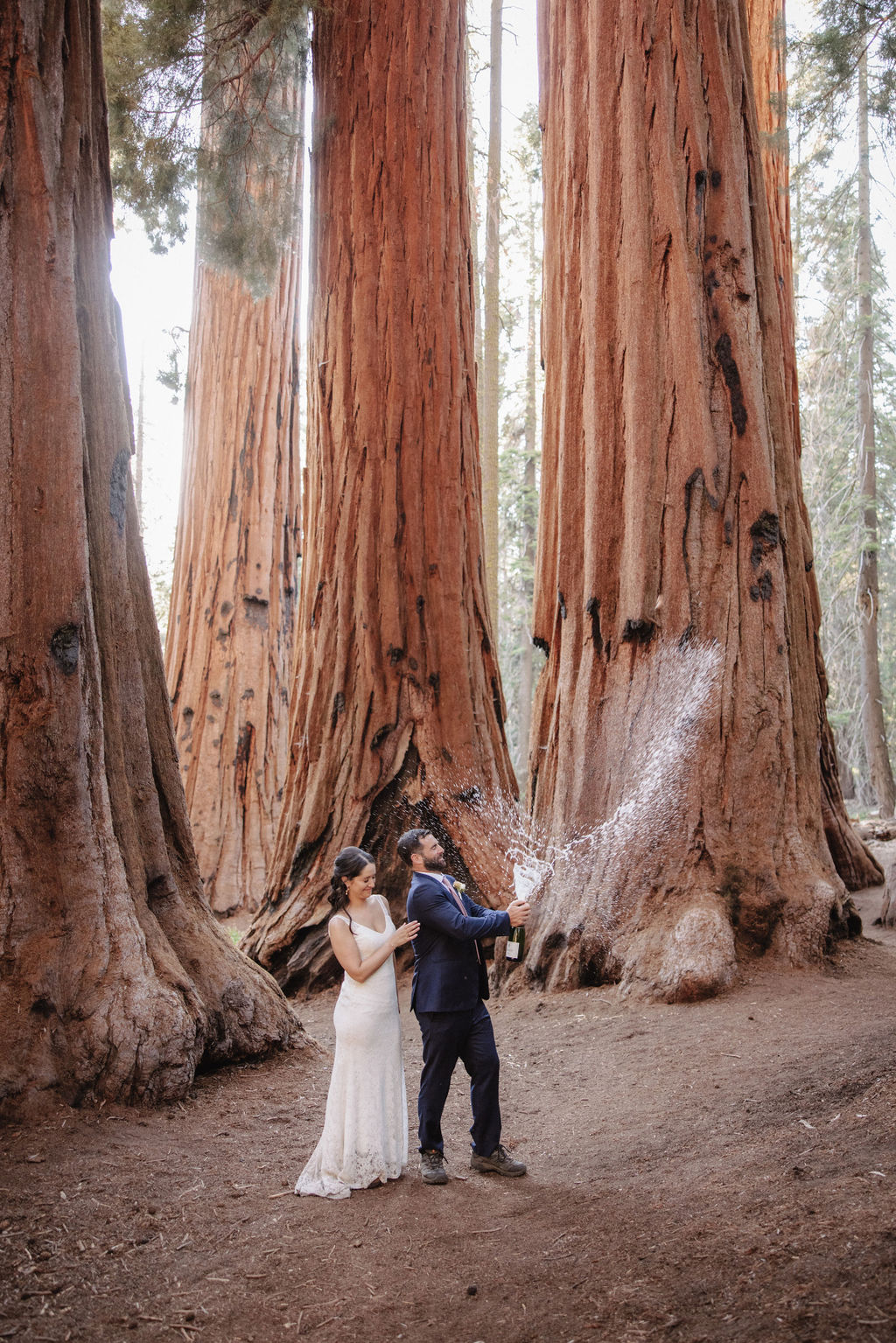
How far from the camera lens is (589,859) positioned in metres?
5.76

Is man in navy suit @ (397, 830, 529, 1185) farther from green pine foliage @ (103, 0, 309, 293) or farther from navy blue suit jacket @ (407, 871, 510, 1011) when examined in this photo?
green pine foliage @ (103, 0, 309, 293)

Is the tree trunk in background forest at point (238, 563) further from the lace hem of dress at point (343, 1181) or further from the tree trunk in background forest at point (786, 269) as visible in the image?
the lace hem of dress at point (343, 1181)

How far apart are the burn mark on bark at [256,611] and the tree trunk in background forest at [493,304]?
5.12m

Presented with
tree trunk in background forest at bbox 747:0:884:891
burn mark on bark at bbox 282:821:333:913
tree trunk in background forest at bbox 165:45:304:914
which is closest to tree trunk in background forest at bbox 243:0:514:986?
burn mark on bark at bbox 282:821:333:913

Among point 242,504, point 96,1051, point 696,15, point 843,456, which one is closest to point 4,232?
point 96,1051

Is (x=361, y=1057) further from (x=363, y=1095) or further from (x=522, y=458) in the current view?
(x=522, y=458)

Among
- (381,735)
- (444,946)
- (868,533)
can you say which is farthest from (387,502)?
(868,533)

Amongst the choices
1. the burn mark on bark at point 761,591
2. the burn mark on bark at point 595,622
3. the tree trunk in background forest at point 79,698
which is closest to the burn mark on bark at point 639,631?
the burn mark on bark at point 595,622

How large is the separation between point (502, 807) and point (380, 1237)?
3935 millimetres

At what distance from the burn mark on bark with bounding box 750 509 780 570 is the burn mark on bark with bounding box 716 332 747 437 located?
53 cm

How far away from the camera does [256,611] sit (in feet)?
32.5

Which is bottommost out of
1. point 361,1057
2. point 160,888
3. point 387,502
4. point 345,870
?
point 361,1057

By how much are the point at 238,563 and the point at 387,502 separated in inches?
124

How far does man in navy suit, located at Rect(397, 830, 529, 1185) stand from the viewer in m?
3.62
